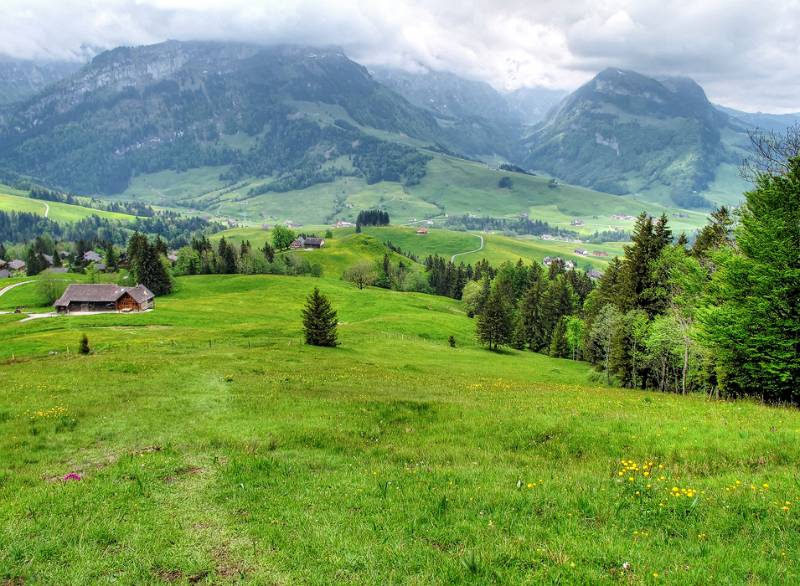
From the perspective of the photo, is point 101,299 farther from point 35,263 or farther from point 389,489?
point 389,489

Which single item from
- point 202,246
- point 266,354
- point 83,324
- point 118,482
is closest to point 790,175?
point 118,482

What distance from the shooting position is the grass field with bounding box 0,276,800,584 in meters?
8.56

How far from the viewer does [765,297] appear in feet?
89.8

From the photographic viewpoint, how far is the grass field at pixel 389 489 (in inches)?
337

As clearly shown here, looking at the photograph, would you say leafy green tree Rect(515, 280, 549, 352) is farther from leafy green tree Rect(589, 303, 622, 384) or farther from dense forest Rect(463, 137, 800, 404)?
leafy green tree Rect(589, 303, 622, 384)

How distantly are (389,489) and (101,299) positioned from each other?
412 feet

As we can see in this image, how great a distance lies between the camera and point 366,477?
12.9 m

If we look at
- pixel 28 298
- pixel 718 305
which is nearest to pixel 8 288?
pixel 28 298

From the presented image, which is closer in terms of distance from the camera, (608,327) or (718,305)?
(718,305)

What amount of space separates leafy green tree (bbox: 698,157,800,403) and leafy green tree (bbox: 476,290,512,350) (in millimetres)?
60044

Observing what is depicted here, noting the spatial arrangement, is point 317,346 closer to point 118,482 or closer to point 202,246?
point 118,482

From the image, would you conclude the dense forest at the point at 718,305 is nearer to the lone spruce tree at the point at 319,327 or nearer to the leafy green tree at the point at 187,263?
the lone spruce tree at the point at 319,327


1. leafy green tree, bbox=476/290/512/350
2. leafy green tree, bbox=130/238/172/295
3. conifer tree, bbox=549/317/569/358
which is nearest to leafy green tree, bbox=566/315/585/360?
conifer tree, bbox=549/317/569/358

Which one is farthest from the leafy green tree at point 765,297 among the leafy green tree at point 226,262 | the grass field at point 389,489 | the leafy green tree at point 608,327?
the leafy green tree at point 226,262
